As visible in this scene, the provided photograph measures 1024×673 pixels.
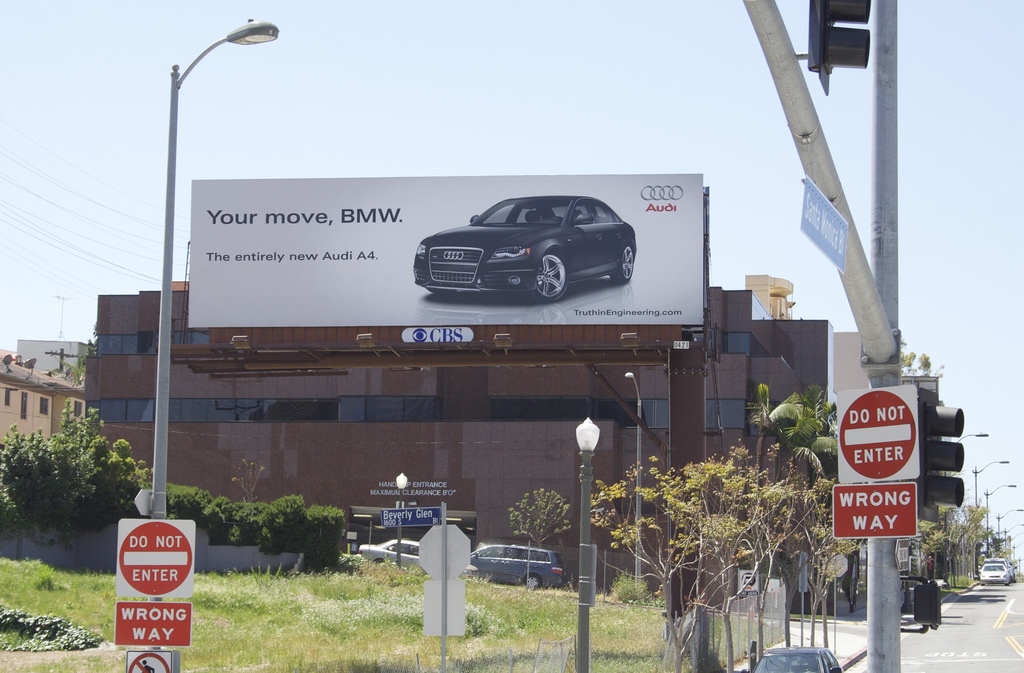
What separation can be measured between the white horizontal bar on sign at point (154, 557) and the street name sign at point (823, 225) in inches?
310

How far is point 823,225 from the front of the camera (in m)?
6.63

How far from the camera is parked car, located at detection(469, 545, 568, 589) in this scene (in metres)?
44.1

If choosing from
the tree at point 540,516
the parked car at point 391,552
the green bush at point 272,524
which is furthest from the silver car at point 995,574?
the green bush at point 272,524

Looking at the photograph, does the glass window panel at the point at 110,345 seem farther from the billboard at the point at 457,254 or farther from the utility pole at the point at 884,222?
the utility pole at the point at 884,222

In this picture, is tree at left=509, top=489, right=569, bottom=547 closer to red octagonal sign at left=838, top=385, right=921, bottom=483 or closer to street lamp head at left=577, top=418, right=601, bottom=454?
street lamp head at left=577, top=418, right=601, bottom=454

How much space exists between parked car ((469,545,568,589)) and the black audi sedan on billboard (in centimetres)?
1566

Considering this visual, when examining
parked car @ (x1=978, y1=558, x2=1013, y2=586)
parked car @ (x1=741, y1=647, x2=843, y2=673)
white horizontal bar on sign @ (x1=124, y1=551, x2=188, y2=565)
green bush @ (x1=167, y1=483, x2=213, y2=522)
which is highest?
white horizontal bar on sign @ (x1=124, y1=551, x2=188, y2=565)

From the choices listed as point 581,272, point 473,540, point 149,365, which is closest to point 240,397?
point 149,365

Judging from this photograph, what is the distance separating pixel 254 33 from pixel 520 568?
32053mm

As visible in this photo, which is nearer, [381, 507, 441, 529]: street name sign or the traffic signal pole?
the traffic signal pole

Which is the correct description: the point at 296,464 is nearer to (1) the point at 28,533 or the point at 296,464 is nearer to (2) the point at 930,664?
(1) the point at 28,533

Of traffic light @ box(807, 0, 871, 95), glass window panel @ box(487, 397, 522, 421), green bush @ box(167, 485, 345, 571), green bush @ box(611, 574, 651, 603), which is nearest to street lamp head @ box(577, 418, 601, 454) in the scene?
traffic light @ box(807, 0, 871, 95)

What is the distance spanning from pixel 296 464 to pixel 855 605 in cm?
3205

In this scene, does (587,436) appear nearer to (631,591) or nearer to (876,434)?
(876,434)
